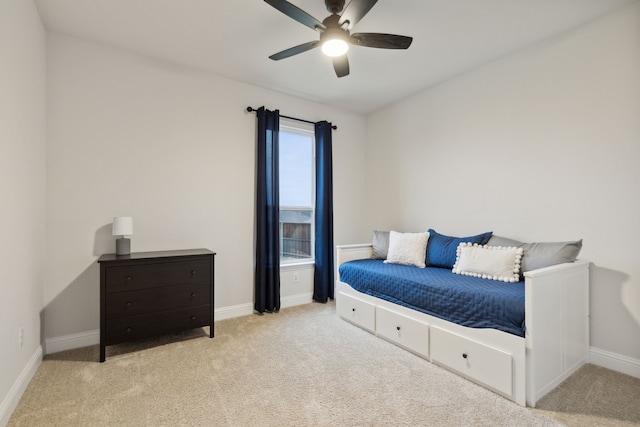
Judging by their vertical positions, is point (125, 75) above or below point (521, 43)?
below

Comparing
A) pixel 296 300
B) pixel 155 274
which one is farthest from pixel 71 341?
pixel 296 300

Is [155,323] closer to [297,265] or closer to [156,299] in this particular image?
Answer: [156,299]

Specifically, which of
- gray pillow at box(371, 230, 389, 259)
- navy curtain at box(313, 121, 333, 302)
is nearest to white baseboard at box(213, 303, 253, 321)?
navy curtain at box(313, 121, 333, 302)

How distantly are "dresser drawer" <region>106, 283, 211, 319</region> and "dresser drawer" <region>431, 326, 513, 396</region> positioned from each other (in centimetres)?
198

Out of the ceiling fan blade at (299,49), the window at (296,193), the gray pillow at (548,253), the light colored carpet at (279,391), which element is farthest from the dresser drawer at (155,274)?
the gray pillow at (548,253)

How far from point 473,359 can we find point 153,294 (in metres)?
2.46

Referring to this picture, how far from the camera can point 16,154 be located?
1804 millimetres

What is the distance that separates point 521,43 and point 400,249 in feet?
6.98

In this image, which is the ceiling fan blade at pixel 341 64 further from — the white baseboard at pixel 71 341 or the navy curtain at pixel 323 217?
the white baseboard at pixel 71 341

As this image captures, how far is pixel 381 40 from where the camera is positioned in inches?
82.1

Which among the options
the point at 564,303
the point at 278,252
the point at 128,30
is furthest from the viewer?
the point at 278,252

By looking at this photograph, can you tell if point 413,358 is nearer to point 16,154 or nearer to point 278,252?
point 278,252

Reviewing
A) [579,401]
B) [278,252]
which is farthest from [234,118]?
[579,401]

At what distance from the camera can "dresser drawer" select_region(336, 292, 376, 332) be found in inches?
111
